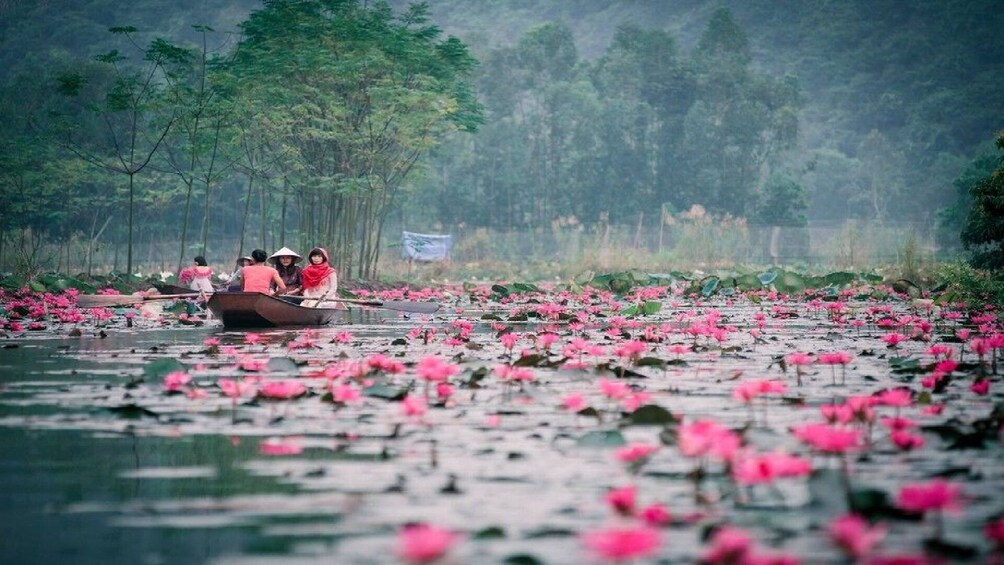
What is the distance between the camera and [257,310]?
15727 millimetres

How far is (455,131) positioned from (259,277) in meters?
34.2

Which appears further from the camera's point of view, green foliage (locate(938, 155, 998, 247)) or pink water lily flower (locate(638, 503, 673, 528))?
green foliage (locate(938, 155, 998, 247))

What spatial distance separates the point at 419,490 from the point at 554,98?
234 feet

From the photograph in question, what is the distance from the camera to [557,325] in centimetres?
1655

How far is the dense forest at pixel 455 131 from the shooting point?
115 feet

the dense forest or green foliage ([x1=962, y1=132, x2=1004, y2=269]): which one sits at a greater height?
the dense forest

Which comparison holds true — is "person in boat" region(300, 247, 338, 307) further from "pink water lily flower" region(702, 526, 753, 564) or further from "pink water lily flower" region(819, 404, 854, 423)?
"pink water lily flower" region(702, 526, 753, 564)

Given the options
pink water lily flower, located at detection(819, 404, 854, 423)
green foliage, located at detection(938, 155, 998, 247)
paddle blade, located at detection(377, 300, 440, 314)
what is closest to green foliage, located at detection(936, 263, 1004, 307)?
paddle blade, located at detection(377, 300, 440, 314)

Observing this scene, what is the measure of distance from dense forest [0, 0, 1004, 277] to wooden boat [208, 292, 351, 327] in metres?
12.6

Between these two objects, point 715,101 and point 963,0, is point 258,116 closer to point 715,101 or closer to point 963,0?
point 715,101

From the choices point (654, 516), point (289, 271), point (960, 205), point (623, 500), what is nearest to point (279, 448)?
point (623, 500)

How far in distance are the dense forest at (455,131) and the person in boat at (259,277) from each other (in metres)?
11.3

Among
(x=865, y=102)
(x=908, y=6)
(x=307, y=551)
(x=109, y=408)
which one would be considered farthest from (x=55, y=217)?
(x=908, y=6)

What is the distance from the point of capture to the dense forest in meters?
35.1
